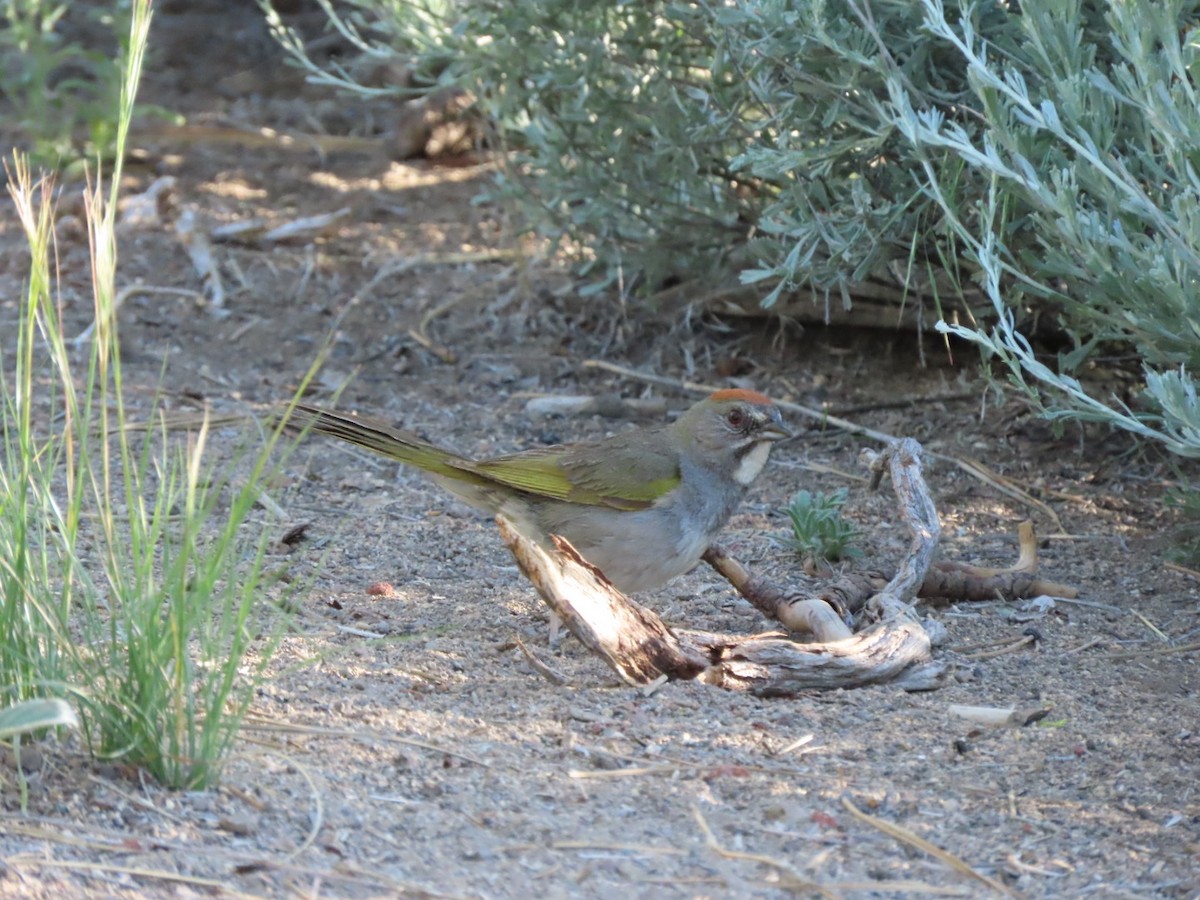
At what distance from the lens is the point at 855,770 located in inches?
137

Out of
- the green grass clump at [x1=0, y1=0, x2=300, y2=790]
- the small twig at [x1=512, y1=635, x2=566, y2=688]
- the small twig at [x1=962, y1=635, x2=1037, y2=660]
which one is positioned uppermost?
the green grass clump at [x1=0, y1=0, x2=300, y2=790]

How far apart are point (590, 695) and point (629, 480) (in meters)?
1.07

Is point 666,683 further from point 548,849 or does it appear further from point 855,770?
point 548,849

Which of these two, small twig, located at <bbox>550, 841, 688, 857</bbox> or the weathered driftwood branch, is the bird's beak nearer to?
the weathered driftwood branch

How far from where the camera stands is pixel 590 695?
391cm

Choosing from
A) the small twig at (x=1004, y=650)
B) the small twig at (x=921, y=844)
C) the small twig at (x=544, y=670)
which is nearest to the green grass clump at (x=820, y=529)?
the small twig at (x=1004, y=650)

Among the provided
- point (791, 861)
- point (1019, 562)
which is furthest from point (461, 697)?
point (1019, 562)

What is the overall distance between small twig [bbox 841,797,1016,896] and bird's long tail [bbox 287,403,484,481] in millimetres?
Result: 1984

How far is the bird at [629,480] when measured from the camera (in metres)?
4.66

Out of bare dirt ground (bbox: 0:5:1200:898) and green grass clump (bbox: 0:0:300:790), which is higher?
green grass clump (bbox: 0:0:300:790)

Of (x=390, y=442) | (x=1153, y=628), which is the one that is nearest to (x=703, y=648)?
(x=390, y=442)

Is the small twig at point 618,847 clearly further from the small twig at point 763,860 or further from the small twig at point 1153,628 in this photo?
the small twig at point 1153,628

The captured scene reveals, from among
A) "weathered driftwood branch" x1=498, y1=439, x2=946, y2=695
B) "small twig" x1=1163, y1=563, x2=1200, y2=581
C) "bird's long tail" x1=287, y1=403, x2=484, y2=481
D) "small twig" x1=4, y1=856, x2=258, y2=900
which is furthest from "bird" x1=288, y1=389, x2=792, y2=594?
"small twig" x1=4, y1=856, x2=258, y2=900

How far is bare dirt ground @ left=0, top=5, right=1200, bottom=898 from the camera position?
117 inches
